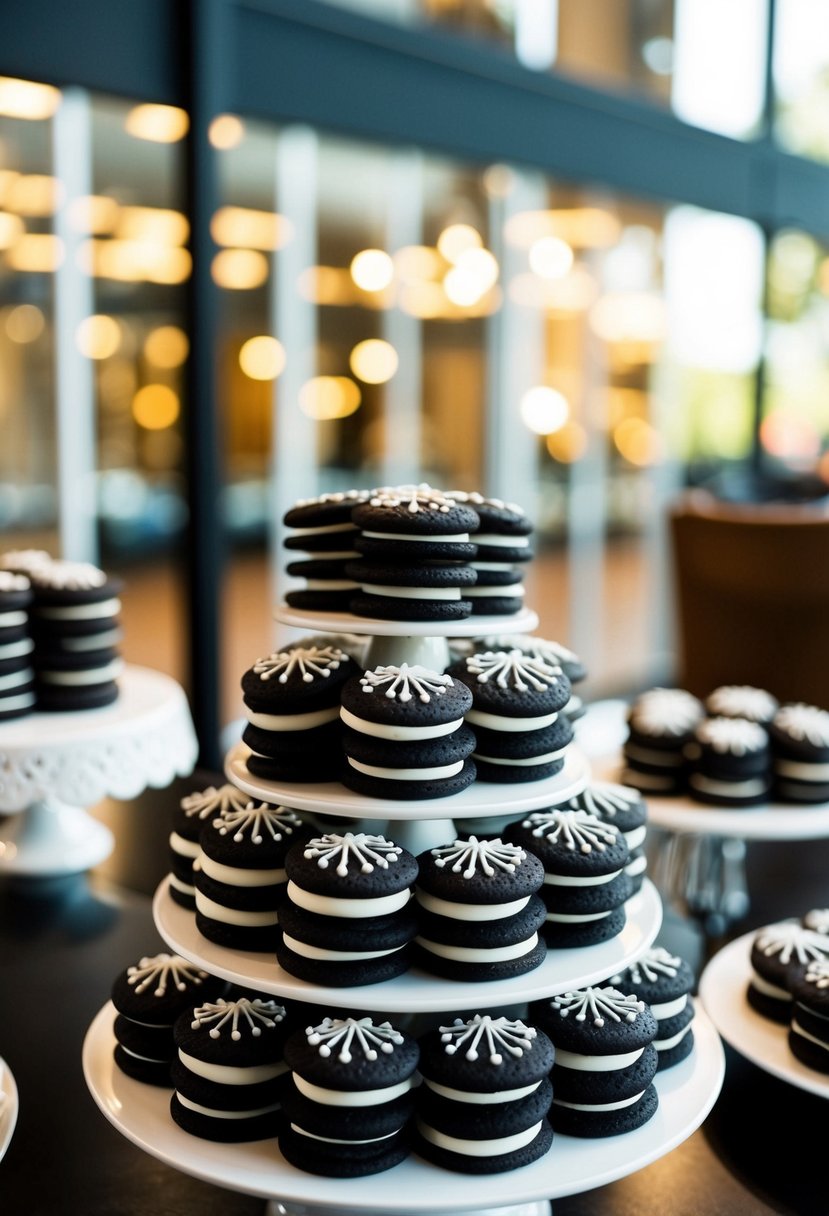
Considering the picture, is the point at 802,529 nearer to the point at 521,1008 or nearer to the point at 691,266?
the point at 521,1008

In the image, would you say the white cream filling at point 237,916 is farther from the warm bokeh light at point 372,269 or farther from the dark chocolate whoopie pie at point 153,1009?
the warm bokeh light at point 372,269

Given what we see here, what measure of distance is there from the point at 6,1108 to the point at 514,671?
2.41ft

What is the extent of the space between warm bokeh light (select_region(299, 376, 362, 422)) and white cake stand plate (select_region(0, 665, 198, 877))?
2352 millimetres

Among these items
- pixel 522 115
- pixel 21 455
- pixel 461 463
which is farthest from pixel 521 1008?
pixel 21 455

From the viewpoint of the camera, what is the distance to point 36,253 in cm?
381

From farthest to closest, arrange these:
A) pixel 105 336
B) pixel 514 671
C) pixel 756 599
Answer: pixel 105 336 → pixel 756 599 → pixel 514 671

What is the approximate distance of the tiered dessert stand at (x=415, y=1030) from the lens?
1057 mm

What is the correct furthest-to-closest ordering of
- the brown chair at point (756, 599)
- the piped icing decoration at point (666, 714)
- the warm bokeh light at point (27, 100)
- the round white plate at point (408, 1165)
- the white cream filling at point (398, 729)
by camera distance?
the warm bokeh light at point (27, 100) < the brown chair at point (756, 599) < the piped icing decoration at point (666, 714) < the white cream filling at point (398, 729) < the round white plate at point (408, 1165)

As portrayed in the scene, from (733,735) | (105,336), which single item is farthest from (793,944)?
(105,336)

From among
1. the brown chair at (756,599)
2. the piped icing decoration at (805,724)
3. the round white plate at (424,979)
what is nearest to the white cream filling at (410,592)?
the round white plate at (424,979)

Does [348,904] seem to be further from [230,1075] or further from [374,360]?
[374,360]

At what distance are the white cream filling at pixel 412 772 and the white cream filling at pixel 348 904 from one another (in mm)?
108

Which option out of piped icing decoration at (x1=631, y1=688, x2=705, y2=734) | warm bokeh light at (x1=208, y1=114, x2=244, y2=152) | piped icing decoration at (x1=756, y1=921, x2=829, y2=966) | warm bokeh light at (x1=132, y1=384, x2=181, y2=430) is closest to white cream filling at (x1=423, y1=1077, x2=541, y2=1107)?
piped icing decoration at (x1=756, y1=921, x2=829, y2=966)

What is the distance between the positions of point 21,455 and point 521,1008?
4762 millimetres
